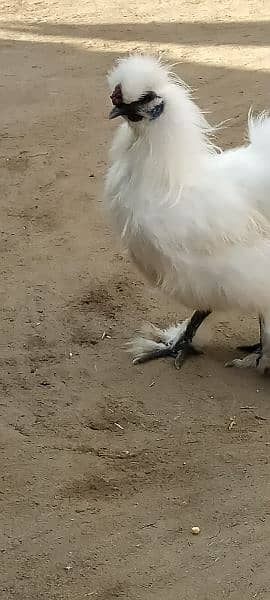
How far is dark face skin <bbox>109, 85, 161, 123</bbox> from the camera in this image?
9.54 feet

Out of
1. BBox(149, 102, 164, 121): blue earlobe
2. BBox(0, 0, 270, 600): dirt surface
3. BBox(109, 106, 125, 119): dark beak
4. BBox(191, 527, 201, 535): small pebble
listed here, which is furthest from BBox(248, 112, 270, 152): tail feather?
BBox(191, 527, 201, 535): small pebble

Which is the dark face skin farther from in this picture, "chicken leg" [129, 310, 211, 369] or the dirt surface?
the dirt surface

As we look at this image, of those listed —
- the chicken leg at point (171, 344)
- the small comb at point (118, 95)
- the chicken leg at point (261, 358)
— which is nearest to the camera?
the small comb at point (118, 95)

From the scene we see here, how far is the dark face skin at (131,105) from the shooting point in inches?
114

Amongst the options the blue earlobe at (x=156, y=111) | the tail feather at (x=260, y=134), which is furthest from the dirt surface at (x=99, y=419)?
the blue earlobe at (x=156, y=111)

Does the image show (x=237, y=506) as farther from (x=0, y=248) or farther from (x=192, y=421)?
(x=0, y=248)

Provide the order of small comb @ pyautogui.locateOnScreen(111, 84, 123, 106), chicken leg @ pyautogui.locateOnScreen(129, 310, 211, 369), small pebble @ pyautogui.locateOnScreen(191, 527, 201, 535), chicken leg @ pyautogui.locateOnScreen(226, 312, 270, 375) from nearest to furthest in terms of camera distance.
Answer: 1. small pebble @ pyautogui.locateOnScreen(191, 527, 201, 535)
2. small comb @ pyautogui.locateOnScreen(111, 84, 123, 106)
3. chicken leg @ pyautogui.locateOnScreen(226, 312, 270, 375)
4. chicken leg @ pyautogui.locateOnScreen(129, 310, 211, 369)

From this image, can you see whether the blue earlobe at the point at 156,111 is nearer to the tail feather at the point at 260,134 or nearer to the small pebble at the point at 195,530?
the tail feather at the point at 260,134

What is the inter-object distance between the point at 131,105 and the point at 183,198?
0.37 metres

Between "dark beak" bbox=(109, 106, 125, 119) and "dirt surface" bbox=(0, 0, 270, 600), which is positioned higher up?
"dark beak" bbox=(109, 106, 125, 119)

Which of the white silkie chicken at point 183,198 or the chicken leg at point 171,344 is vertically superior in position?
the white silkie chicken at point 183,198

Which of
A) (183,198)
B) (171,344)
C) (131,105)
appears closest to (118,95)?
(131,105)

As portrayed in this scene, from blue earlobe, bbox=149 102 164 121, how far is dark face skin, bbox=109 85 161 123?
0.03 metres

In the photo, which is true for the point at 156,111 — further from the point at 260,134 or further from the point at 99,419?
the point at 99,419
